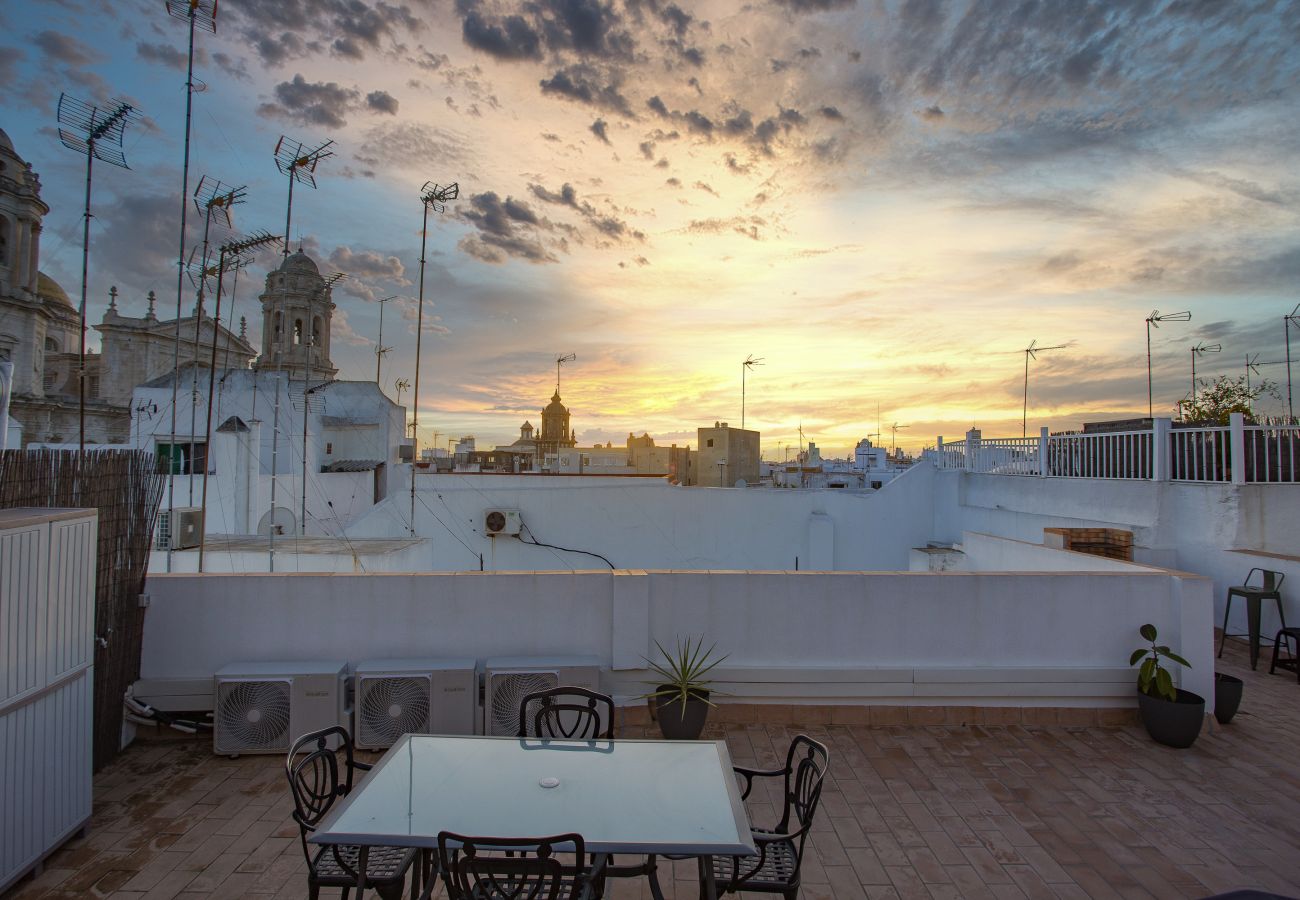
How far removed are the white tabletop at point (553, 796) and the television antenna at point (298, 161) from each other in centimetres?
852

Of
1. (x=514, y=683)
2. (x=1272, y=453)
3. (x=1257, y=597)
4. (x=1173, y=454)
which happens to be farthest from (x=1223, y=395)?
(x=514, y=683)

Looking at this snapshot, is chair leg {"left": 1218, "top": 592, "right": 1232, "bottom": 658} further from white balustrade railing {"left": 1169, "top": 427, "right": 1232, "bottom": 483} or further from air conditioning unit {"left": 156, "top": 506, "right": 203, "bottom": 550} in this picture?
air conditioning unit {"left": 156, "top": 506, "right": 203, "bottom": 550}

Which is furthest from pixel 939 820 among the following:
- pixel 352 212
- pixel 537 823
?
pixel 352 212

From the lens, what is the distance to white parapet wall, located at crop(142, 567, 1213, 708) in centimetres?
466

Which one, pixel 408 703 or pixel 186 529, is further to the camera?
pixel 186 529

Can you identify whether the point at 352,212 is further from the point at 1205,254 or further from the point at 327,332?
the point at 327,332

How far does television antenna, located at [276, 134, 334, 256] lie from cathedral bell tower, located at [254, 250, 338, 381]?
90.0 ft

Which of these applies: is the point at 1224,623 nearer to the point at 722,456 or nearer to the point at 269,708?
the point at 269,708

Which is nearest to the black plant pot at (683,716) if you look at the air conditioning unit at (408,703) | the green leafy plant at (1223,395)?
the air conditioning unit at (408,703)

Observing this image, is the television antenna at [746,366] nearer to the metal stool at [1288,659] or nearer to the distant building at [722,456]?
the distant building at [722,456]

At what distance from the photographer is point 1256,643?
6125 millimetres

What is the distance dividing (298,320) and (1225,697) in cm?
3889

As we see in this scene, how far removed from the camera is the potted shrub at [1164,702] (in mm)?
4395

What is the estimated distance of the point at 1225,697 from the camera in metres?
4.70
